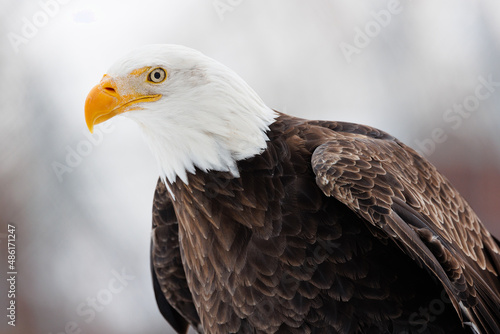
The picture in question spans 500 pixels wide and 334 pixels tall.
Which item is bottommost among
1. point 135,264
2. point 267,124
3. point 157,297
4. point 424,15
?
point 135,264

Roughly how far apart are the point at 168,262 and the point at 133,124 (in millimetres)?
910

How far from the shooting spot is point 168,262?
217 centimetres

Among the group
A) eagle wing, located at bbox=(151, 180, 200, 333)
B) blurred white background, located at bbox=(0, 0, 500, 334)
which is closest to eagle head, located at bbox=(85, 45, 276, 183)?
eagle wing, located at bbox=(151, 180, 200, 333)

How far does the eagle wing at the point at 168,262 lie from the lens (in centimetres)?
212

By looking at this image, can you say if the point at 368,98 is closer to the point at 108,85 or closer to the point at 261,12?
the point at 261,12

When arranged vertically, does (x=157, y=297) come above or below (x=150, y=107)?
below

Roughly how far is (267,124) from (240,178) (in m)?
0.22

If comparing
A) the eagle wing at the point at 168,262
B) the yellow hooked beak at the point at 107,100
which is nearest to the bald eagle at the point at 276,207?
the yellow hooked beak at the point at 107,100

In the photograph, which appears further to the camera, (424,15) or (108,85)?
(424,15)

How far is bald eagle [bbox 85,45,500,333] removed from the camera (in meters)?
1.57

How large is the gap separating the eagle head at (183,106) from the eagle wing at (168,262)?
481mm

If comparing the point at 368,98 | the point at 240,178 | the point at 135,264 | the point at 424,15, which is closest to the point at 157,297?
the point at 135,264

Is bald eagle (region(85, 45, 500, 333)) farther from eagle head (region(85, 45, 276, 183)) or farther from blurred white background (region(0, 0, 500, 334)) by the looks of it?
blurred white background (region(0, 0, 500, 334))

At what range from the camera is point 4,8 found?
258 centimetres
